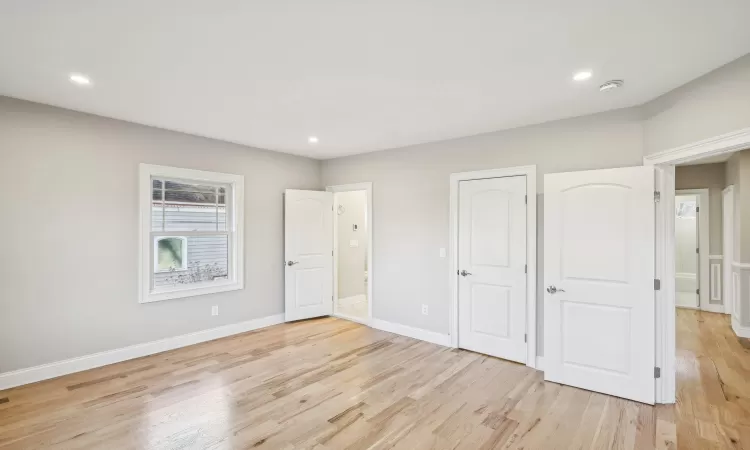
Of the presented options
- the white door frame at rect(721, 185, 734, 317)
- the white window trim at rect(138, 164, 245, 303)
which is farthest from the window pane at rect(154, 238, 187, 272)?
the white door frame at rect(721, 185, 734, 317)

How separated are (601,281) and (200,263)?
4495 mm

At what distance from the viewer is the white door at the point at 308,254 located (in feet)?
17.4

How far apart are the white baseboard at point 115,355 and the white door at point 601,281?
149 inches

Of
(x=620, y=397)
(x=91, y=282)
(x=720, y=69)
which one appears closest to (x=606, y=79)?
(x=720, y=69)

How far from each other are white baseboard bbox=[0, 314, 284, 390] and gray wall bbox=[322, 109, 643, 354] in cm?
195

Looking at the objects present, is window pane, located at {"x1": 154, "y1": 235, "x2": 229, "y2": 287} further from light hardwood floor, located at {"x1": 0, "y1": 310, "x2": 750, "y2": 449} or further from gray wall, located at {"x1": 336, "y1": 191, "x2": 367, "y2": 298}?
gray wall, located at {"x1": 336, "y1": 191, "x2": 367, "y2": 298}

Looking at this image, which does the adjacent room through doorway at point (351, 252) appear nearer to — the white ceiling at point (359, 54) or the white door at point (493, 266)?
the white door at point (493, 266)

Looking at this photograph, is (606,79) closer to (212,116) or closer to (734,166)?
(212,116)

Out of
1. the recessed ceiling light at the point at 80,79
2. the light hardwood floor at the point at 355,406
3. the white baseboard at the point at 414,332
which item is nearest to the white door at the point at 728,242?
the light hardwood floor at the point at 355,406

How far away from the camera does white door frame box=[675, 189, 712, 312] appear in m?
6.18

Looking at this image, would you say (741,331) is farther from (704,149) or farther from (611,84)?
(611,84)

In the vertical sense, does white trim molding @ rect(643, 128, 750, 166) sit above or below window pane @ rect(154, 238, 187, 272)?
above

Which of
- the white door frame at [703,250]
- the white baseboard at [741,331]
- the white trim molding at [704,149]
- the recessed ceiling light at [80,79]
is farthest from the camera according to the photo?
the white door frame at [703,250]

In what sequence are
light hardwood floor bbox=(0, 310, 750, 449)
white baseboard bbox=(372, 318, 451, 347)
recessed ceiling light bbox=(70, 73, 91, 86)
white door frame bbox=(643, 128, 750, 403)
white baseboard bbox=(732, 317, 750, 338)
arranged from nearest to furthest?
light hardwood floor bbox=(0, 310, 750, 449) → recessed ceiling light bbox=(70, 73, 91, 86) → white door frame bbox=(643, 128, 750, 403) → white baseboard bbox=(372, 318, 451, 347) → white baseboard bbox=(732, 317, 750, 338)
